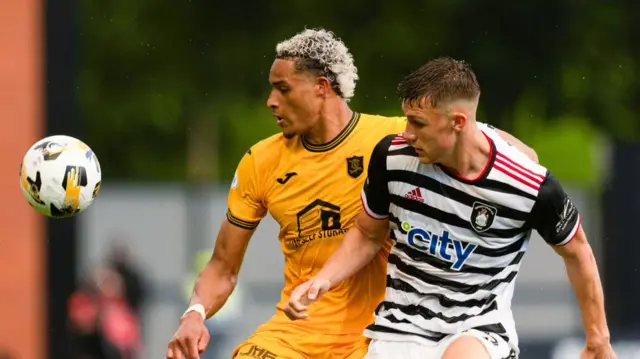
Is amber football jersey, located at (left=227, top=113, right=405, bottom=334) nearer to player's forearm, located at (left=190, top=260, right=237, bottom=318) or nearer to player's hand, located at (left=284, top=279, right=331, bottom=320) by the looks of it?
player's forearm, located at (left=190, top=260, right=237, bottom=318)

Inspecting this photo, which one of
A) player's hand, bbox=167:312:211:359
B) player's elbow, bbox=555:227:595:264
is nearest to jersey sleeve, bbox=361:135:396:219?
player's elbow, bbox=555:227:595:264

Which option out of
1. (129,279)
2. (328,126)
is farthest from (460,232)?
(129,279)

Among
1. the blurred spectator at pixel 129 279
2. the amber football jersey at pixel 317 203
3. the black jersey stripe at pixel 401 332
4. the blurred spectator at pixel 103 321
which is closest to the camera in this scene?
the black jersey stripe at pixel 401 332

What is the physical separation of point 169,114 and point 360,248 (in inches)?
624

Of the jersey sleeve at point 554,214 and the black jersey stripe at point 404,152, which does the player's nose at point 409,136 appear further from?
the jersey sleeve at point 554,214

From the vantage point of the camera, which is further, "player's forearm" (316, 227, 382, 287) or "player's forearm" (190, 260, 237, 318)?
"player's forearm" (190, 260, 237, 318)

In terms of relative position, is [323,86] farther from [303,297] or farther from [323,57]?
[303,297]

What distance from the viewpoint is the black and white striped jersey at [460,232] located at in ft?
19.9

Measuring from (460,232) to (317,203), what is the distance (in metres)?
0.96

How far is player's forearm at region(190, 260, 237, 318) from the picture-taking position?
22.7 feet

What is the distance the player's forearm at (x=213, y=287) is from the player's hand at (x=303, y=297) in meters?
0.92

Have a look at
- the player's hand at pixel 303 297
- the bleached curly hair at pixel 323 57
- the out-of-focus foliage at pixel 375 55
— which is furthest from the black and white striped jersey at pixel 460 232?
the out-of-focus foliage at pixel 375 55

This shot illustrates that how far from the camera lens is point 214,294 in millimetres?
6980

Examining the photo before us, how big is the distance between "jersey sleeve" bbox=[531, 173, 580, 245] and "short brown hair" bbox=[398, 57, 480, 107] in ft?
1.69
